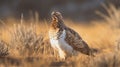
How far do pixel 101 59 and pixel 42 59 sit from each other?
0.92m

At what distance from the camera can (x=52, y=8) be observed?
25766 mm

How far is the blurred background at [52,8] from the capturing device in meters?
24.2

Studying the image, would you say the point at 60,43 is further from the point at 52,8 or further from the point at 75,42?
the point at 52,8

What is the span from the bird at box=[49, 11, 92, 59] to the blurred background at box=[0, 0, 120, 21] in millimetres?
12129

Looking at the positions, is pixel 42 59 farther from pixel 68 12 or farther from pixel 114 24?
pixel 68 12

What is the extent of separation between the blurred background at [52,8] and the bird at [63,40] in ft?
39.8

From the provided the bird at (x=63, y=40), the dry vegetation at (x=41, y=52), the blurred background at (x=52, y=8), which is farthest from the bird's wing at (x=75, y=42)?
the blurred background at (x=52, y=8)

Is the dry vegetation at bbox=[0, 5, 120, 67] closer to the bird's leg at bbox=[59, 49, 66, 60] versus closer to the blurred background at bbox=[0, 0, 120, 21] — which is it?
the bird's leg at bbox=[59, 49, 66, 60]

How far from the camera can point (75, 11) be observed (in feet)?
83.1

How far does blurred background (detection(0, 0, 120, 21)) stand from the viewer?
24156 mm

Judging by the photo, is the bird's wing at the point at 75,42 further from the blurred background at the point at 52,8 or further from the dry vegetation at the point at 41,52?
the blurred background at the point at 52,8

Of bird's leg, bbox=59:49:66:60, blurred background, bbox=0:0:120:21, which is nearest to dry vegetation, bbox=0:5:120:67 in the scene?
bird's leg, bbox=59:49:66:60

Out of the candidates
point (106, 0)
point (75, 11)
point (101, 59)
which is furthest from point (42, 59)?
point (75, 11)

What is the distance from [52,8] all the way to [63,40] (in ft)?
49.1
